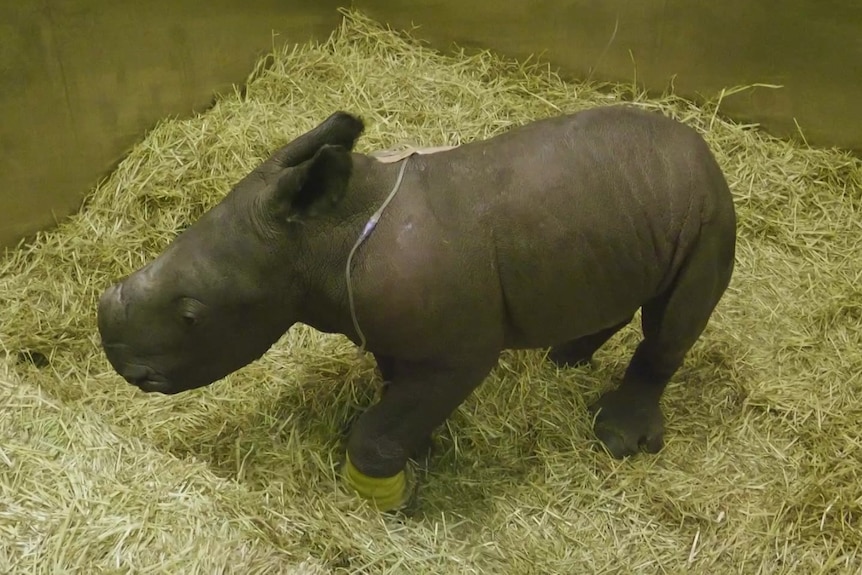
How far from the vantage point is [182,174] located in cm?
305

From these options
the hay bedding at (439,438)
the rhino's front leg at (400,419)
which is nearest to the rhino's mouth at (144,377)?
the hay bedding at (439,438)

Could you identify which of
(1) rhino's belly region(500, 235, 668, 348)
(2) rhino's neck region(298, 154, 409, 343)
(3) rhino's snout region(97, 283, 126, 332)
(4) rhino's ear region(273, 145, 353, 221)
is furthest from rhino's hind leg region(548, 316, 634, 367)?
(3) rhino's snout region(97, 283, 126, 332)

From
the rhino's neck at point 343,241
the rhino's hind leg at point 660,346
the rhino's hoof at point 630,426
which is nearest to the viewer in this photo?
the rhino's neck at point 343,241

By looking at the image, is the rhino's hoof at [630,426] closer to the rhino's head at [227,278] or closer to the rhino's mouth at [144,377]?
the rhino's head at [227,278]

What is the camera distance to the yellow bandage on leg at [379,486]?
219cm

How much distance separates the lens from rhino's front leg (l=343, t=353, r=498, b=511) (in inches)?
80.0

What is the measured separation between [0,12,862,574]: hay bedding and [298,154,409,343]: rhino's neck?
1.83ft

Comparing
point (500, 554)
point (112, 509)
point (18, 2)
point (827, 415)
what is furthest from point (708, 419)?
point (18, 2)

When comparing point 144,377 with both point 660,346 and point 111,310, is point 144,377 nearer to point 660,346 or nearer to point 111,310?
point 111,310

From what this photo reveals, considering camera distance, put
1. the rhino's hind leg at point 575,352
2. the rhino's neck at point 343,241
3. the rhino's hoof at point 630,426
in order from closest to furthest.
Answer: the rhino's neck at point 343,241 → the rhino's hoof at point 630,426 → the rhino's hind leg at point 575,352

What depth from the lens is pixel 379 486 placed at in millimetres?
2199

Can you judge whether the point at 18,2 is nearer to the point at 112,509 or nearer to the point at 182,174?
the point at 182,174

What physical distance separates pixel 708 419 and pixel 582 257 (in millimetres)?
900

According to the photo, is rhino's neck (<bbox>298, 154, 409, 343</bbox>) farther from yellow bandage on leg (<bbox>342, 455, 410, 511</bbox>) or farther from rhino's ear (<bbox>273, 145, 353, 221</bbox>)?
yellow bandage on leg (<bbox>342, 455, 410, 511</bbox>)
